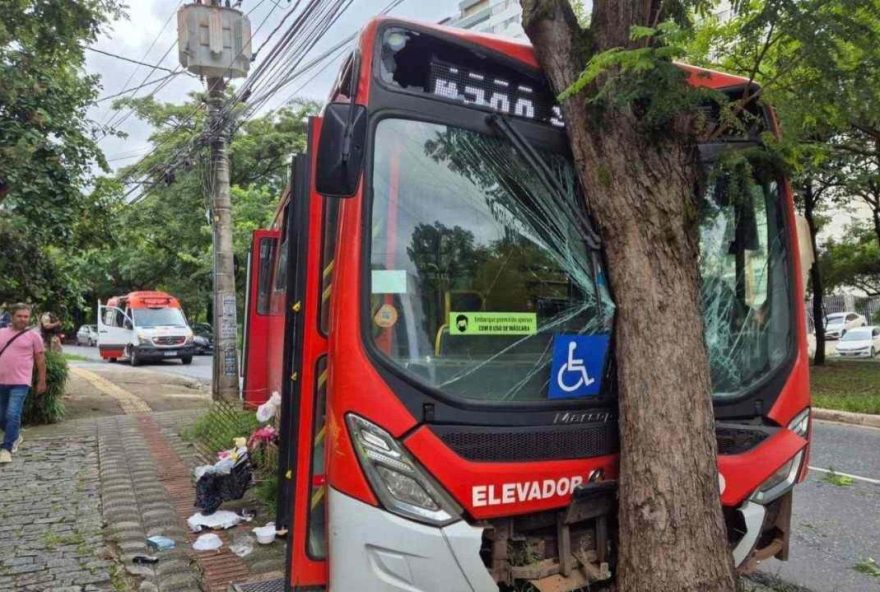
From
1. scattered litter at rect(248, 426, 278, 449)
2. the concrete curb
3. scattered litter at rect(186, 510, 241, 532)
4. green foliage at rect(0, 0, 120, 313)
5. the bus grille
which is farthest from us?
the concrete curb

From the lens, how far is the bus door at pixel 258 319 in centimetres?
660

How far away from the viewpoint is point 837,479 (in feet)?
21.1

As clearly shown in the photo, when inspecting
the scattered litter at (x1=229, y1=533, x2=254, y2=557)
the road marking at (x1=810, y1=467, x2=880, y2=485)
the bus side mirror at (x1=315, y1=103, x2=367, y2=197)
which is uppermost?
the bus side mirror at (x1=315, y1=103, x2=367, y2=197)

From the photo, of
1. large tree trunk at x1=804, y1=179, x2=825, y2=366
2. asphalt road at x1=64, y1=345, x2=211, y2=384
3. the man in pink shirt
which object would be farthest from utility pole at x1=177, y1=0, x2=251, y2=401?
large tree trunk at x1=804, y1=179, x2=825, y2=366

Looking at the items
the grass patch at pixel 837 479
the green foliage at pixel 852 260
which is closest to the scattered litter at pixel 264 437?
the grass patch at pixel 837 479

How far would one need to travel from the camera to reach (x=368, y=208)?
106 inches

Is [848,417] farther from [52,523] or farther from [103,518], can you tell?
[52,523]

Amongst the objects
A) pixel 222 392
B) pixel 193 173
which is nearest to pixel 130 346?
A: pixel 193 173

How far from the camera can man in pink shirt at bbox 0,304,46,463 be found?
6.79m

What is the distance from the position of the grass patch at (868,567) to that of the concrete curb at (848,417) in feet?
21.9

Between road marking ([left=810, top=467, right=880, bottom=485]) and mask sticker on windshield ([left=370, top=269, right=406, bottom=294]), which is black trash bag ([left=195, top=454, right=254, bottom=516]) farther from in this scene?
road marking ([left=810, top=467, right=880, bottom=485])

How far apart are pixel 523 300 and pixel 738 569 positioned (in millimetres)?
1610

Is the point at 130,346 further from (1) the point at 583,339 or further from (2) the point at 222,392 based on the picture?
(1) the point at 583,339

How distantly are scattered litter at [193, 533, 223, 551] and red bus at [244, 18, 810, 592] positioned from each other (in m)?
1.41
